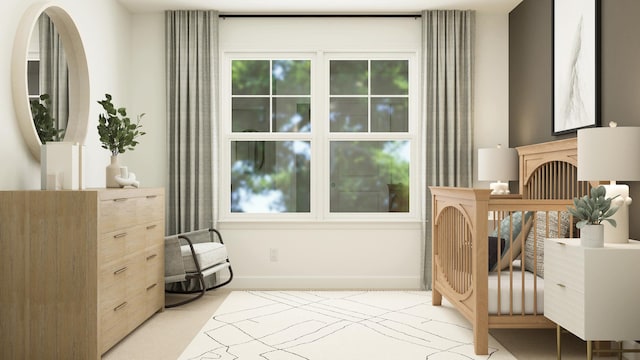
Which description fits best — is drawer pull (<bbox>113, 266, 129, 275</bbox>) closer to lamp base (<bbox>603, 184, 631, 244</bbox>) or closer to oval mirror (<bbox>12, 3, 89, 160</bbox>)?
oval mirror (<bbox>12, 3, 89, 160</bbox>)

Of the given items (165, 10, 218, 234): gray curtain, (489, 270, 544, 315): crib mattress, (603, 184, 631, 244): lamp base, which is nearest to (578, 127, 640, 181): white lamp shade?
(603, 184, 631, 244): lamp base

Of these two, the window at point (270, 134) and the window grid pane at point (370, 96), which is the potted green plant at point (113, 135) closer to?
the window at point (270, 134)

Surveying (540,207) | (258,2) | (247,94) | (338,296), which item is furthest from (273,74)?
(540,207)

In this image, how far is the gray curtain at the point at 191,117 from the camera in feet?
15.4

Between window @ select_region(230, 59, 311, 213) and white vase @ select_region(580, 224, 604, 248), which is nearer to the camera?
white vase @ select_region(580, 224, 604, 248)

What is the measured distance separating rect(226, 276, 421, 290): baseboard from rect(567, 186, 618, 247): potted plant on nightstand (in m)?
2.37

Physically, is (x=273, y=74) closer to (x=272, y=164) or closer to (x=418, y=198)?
(x=272, y=164)

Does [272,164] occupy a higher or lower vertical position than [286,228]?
higher

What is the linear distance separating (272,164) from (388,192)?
1.10m

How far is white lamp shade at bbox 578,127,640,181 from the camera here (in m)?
2.50

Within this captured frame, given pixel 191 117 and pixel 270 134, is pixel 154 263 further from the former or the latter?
pixel 270 134

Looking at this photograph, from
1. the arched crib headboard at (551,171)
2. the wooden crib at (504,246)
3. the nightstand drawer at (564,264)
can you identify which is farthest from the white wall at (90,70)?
the arched crib headboard at (551,171)

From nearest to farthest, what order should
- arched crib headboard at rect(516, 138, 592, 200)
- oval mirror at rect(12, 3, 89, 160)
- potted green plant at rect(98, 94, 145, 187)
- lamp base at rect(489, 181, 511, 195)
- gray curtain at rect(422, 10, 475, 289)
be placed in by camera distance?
oval mirror at rect(12, 3, 89, 160)
arched crib headboard at rect(516, 138, 592, 200)
potted green plant at rect(98, 94, 145, 187)
lamp base at rect(489, 181, 511, 195)
gray curtain at rect(422, 10, 475, 289)

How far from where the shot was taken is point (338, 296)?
14.7 ft
